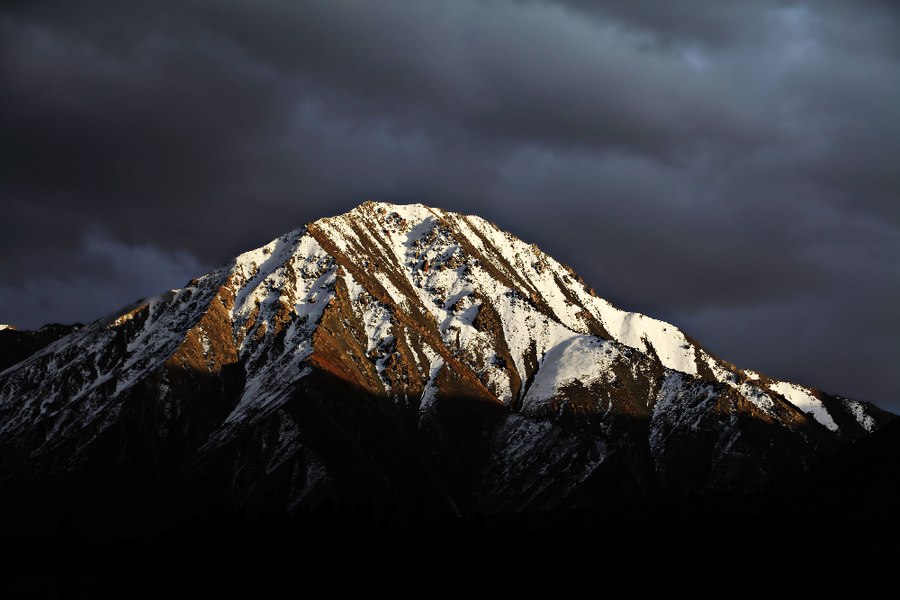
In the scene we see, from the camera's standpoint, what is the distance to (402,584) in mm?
181000

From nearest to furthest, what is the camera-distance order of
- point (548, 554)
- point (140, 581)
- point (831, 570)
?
1. point (831, 570)
2. point (140, 581)
3. point (548, 554)

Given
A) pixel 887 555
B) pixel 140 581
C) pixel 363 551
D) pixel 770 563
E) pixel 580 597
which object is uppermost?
pixel 140 581

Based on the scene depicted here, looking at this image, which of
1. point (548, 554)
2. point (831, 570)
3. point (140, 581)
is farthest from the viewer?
point (548, 554)

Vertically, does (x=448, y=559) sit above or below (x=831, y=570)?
above

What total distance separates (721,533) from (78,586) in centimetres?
13143

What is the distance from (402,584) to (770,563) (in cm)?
7101

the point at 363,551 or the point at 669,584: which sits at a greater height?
the point at 363,551

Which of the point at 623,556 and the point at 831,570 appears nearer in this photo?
the point at 831,570

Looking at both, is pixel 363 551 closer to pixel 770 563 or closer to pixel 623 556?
pixel 623 556

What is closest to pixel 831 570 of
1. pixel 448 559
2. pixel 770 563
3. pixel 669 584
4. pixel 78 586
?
pixel 770 563

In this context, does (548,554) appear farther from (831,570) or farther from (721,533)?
(831,570)

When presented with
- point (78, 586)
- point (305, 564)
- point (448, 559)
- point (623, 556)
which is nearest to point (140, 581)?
point (78, 586)

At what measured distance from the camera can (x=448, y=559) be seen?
18950cm

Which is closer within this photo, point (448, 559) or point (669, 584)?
point (669, 584)
